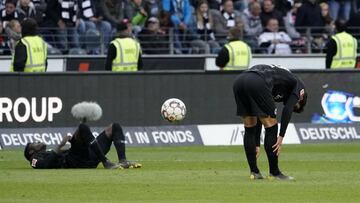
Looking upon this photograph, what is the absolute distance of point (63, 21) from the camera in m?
28.5

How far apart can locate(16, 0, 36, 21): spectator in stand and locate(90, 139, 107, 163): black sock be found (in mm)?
11670

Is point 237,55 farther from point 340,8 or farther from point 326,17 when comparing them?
point 340,8

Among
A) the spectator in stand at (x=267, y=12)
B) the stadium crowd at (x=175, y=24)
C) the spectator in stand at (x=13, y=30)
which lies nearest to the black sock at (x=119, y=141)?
the spectator in stand at (x=13, y=30)

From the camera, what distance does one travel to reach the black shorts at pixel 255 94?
1463cm

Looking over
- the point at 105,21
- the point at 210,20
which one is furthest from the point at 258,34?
the point at 105,21

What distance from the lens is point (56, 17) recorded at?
93.7ft

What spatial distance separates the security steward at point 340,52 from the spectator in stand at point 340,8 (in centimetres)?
694

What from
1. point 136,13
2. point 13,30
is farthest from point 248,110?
point 136,13

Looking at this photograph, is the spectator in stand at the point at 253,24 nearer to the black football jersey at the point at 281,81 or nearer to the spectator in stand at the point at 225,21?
the spectator in stand at the point at 225,21

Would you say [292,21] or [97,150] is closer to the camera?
[97,150]

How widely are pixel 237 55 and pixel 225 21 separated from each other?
18.8 ft

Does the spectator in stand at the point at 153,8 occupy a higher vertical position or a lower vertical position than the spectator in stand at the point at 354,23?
higher

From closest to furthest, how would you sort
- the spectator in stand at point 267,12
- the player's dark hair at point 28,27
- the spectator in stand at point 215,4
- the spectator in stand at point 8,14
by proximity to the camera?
the player's dark hair at point 28,27 → the spectator in stand at point 8,14 → the spectator in stand at point 267,12 → the spectator in stand at point 215,4

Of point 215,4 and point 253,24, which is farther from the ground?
point 215,4
